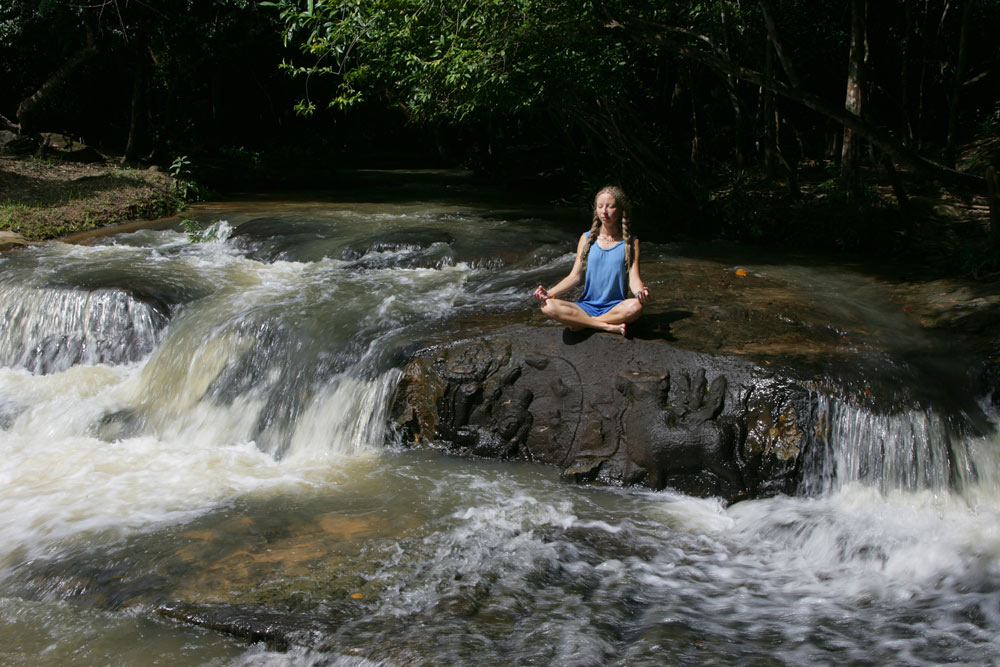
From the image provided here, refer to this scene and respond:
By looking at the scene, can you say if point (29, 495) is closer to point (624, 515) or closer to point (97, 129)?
point (624, 515)

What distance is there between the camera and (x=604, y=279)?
627cm

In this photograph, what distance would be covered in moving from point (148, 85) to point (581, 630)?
1773cm

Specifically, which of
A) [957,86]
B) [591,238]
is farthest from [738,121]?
[591,238]

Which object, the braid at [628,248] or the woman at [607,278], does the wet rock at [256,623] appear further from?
the braid at [628,248]

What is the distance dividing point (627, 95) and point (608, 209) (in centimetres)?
745

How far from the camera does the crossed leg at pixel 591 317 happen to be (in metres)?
6.06

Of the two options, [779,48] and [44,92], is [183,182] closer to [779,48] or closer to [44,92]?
[44,92]

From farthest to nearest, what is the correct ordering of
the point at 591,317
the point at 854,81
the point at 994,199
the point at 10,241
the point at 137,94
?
the point at 137,94 → the point at 10,241 → the point at 854,81 → the point at 994,199 → the point at 591,317

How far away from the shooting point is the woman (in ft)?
20.0

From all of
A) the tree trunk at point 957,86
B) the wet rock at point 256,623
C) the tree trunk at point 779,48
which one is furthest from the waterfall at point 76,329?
the tree trunk at point 957,86

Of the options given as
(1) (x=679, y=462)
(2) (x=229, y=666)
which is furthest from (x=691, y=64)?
(2) (x=229, y=666)

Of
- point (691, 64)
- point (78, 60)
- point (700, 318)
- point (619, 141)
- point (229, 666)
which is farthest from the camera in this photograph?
point (78, 60)

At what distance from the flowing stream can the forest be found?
9.75 feet

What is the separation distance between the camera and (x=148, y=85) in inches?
714
